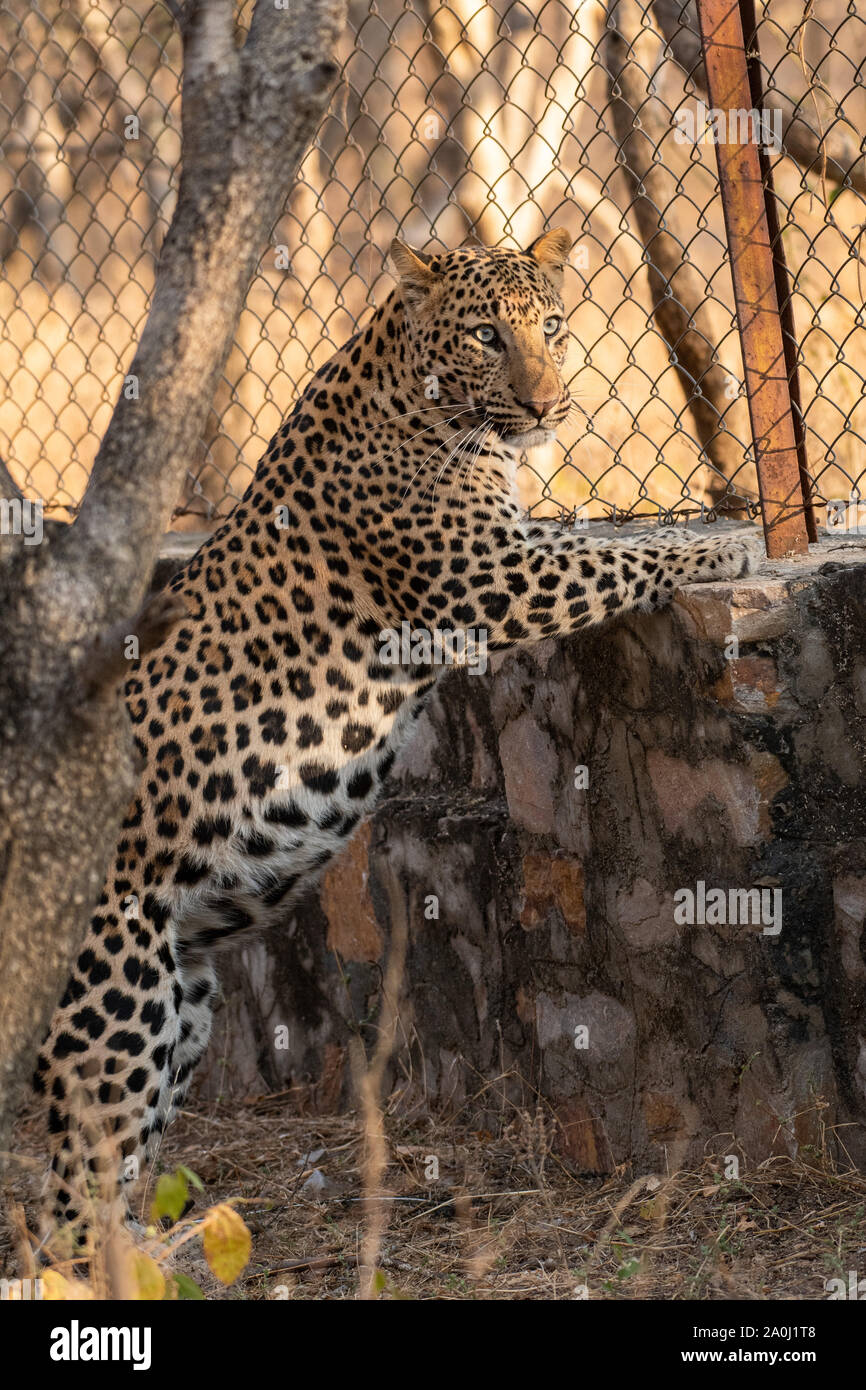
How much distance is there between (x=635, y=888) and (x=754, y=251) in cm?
204

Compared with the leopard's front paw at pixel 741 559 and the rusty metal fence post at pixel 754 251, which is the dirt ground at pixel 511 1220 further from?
the rusty metal fence post at pixel 754 251

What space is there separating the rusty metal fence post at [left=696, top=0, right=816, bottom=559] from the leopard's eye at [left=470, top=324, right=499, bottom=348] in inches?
31.7

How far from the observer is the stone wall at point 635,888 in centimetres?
475

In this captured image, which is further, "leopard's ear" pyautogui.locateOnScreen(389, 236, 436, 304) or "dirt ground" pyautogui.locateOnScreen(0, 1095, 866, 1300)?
"leopard's ear" pyautogui.locateOnScreen(389, 236, 436, 304)

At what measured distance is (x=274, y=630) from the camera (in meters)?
5.16

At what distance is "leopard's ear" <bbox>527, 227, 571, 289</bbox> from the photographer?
5.56 m

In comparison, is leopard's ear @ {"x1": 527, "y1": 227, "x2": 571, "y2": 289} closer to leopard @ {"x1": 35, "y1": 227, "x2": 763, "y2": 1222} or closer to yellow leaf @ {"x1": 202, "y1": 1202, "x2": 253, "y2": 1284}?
leopard @ {"x1": 35, "y1": 227, "x2": 763, "y2": 1222}

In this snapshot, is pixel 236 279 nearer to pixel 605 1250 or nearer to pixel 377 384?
pixel 377 384

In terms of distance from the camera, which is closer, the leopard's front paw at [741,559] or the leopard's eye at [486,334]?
the leopard's front paw at [741,559]

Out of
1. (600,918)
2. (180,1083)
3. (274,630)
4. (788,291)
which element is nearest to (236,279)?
(274,630)

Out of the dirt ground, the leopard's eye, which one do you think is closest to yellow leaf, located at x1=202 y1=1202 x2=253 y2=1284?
the dirt ground

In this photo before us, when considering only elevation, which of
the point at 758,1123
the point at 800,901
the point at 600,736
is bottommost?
the point at 758,1123

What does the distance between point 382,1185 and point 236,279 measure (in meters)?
3.37

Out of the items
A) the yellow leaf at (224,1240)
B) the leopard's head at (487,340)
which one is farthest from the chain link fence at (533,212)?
the yellow leaf at (224,1240)
